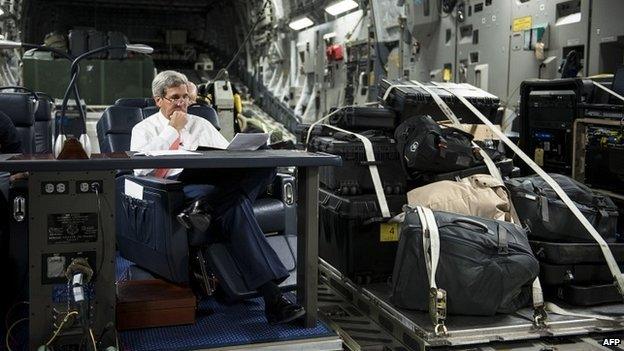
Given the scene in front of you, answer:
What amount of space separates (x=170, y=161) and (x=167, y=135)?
115cm

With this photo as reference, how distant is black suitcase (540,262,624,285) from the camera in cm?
336

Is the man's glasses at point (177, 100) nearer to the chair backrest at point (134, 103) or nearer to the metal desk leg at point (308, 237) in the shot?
the chair backrest at point (134, 103)

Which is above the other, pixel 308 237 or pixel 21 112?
pixel 21 112

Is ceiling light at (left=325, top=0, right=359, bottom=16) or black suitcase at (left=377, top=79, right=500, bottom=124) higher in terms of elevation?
ceiling light at (left=325, top=0, right=359, bottom=16)

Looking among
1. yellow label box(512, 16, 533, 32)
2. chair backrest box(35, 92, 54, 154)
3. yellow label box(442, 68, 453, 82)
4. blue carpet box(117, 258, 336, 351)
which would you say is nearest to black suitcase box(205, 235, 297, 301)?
blue carpet box(117, 258, 336, 351)

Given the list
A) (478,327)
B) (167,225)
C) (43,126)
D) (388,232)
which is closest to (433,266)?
(478,327)

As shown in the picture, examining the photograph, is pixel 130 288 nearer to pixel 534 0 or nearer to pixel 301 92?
pixel 534 0

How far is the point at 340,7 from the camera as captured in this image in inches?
432

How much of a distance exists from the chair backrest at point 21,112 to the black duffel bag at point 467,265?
326 cm

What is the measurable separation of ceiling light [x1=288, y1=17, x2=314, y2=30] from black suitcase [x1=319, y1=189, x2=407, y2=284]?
368 inches

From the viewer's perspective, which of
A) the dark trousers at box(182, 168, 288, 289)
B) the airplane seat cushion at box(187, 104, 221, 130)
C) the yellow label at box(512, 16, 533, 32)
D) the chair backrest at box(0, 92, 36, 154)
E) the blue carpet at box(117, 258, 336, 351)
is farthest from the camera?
the yellow label at box(512, 16, 533, 32)

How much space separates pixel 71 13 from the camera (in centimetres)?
1764

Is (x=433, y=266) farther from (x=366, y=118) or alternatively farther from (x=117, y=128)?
(x=117, y=128)

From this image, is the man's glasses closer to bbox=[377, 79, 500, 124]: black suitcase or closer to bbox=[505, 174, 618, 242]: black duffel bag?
bbox=[377, 79, 500, 124]: black suitcase
